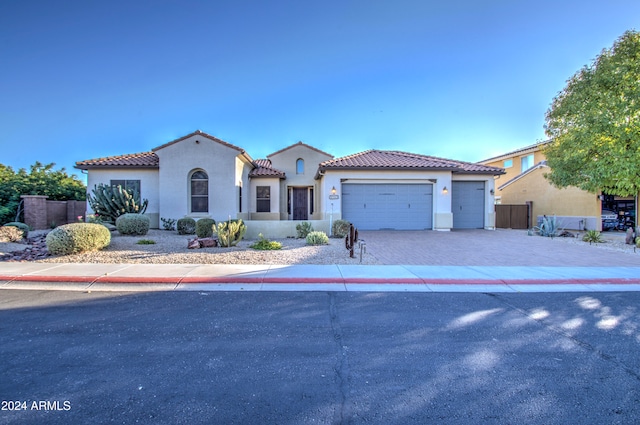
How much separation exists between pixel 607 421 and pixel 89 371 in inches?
201

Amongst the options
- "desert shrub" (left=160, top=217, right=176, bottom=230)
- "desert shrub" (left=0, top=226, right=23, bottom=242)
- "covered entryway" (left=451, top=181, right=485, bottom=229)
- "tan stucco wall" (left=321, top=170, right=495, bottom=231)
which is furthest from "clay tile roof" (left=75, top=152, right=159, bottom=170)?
"covered entryway" (left=451, top=181, right=485, bottom=229)

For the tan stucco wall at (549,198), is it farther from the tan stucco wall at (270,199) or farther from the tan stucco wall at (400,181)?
the tan stucco wall at (270,199)

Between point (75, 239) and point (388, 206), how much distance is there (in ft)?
47.9

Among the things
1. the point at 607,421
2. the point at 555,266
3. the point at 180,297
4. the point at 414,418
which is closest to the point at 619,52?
the point at 555,266

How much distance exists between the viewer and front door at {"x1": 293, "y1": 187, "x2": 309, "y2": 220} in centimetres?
2367

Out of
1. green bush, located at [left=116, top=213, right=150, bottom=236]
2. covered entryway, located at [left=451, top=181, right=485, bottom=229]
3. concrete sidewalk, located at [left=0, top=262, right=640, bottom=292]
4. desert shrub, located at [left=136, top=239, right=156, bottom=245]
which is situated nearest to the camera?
concrete sidewalk, located at [left=0, top=262, right=640, bottom=292]

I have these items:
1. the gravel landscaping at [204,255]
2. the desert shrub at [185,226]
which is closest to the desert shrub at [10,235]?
the gravel landscaping at [204,255]

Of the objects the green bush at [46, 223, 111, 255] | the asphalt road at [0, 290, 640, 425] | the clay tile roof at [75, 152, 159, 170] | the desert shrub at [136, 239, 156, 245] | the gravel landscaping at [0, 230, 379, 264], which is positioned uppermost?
the clay tile roof at [75, 152, 159, 170]

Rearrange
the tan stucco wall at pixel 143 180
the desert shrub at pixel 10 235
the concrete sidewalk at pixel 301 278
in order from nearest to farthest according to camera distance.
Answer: the concrete sidewalk at pixel 301 278, the desert shrub at pixel 10 235, the tan stucco wall at pixel 143 180

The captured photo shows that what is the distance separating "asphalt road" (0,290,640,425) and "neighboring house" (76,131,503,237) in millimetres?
9173

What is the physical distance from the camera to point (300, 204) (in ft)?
78.1

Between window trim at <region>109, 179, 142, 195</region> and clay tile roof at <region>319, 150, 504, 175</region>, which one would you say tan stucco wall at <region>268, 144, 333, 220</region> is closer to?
clay tile roof at <region>319, 150, 504, 175</region>

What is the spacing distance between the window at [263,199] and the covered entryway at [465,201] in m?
12.0

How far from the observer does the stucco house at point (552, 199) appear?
63.9 ft
